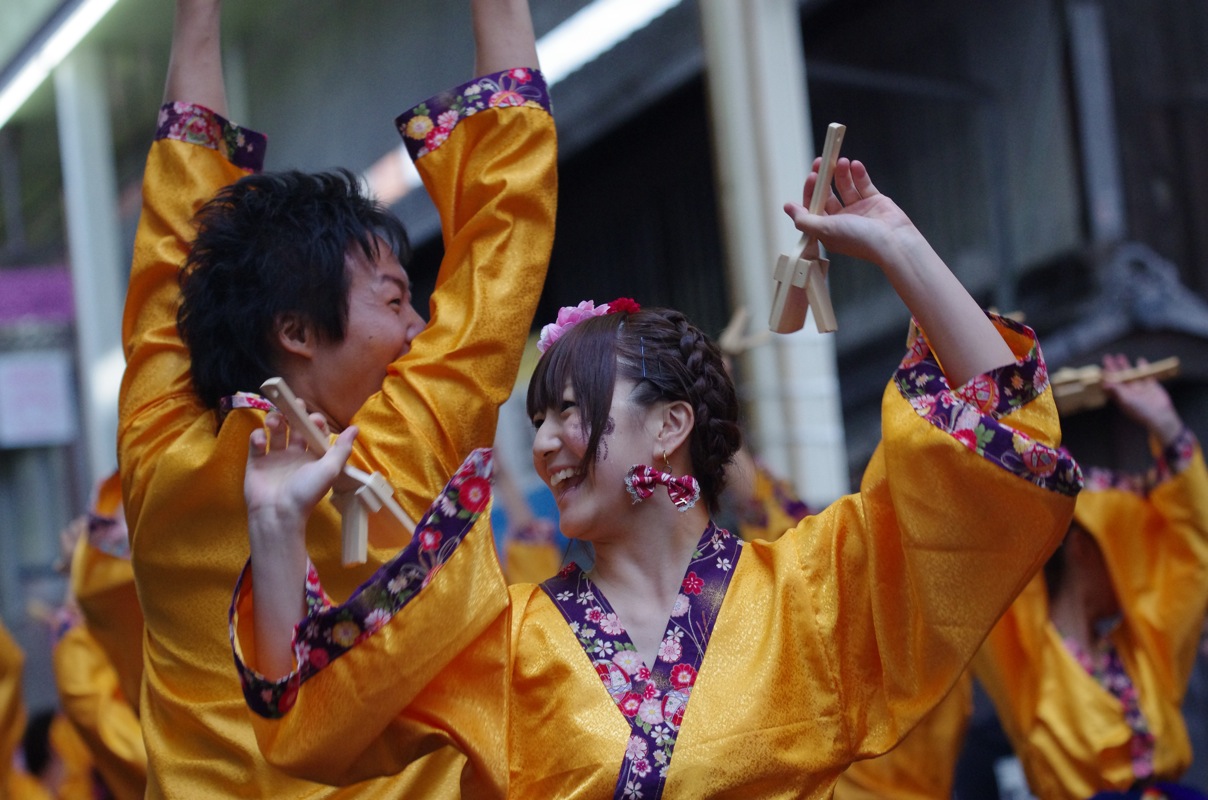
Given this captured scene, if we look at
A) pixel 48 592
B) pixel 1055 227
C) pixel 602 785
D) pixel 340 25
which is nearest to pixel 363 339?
pixel 602 785

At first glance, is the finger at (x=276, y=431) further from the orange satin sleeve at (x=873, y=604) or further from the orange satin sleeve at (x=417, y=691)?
the orange satin sleeve at (x=873, y=604)

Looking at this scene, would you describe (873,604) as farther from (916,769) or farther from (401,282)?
(916,769)

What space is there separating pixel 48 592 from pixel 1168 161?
544 centimetres

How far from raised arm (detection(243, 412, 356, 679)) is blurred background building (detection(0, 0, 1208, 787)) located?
227cm

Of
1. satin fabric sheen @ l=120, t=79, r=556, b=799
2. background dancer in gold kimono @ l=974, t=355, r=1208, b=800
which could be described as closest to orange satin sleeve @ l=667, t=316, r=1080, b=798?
satin fabric sheen @ l=120, t=79, r=556, b=799

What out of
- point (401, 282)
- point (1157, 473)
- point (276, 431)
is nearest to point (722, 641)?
point (276, 431)

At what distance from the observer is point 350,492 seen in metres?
1.44

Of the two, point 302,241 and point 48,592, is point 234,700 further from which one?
point 48,592

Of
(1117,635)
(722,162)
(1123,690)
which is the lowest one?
(1123,690)

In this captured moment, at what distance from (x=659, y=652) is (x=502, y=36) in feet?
3.00

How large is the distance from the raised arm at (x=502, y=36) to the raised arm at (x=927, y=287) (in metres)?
0.62

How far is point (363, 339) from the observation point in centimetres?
182

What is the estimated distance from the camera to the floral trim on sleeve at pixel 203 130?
2039 millimetres

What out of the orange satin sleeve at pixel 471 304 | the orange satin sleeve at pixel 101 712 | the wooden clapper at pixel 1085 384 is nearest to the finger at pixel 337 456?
the orange satin sleeve at pixel 471 304
